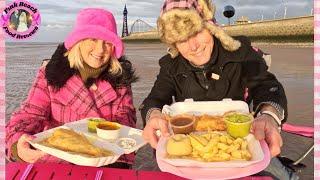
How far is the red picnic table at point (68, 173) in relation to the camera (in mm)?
1463

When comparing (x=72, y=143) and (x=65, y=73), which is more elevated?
(x=65, y=73)

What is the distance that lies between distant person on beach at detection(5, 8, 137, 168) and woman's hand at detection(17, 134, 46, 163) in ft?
0.67

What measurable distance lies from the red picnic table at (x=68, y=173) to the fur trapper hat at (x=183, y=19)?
577 mm

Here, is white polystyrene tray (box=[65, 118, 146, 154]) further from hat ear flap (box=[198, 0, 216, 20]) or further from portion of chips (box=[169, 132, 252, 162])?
hat ear flap (box=[198, 0, 216, 20])

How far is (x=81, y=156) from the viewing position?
1.56 m

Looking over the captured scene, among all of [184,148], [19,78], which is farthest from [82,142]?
[19,78]

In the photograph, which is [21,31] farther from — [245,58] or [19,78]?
[19,78]

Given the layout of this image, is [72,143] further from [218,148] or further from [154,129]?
[218,148]

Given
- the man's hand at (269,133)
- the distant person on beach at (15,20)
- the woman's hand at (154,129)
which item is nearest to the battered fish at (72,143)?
the woman's hand at (154,129)

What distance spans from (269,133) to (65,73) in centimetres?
117

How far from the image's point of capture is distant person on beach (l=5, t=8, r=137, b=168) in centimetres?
212

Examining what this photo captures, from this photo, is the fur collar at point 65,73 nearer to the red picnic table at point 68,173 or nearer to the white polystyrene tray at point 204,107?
the white polystyrene tray at point 204,107

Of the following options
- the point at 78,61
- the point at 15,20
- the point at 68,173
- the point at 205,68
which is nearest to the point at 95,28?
the point at 78,61

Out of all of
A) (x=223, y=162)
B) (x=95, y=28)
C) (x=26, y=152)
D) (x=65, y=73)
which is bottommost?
(x=26, y=152)
